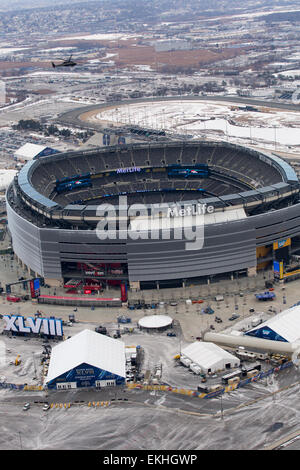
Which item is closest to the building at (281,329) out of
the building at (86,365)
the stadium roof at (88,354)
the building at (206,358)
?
the building at (206,358)

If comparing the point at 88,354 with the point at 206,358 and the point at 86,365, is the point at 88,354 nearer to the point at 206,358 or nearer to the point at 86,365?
the point at 86,365

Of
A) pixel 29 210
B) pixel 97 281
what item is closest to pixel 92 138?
pixel 29 210

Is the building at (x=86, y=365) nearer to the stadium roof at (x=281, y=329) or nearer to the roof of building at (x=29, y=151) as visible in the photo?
the stadium roof at (x=281, y=329)

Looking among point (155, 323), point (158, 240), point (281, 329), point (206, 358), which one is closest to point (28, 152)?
point (158, 240)

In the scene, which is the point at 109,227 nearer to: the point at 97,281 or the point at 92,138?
the point at 97,281
